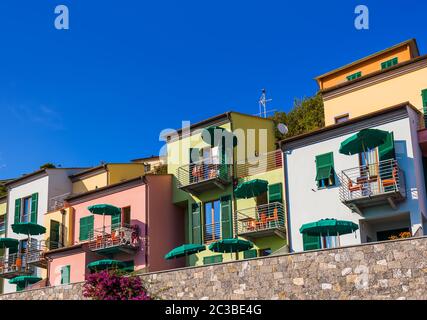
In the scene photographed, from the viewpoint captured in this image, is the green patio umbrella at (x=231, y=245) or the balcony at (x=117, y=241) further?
the balcony at (x=117, y=241)

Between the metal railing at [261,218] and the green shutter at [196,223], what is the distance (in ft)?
8.93

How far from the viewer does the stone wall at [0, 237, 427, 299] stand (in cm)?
1878

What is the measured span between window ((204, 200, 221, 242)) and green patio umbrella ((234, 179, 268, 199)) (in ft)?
10.1

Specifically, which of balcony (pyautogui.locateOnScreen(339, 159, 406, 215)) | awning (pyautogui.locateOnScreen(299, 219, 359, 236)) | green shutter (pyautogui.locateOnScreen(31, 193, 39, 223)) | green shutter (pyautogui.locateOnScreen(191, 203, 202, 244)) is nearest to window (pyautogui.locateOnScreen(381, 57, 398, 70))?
balcony (pyautogui.locateOnScreen(339, 159, 406, 215))

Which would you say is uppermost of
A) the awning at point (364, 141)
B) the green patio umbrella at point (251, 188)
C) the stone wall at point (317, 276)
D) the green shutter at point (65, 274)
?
the awning at point (364, 141)

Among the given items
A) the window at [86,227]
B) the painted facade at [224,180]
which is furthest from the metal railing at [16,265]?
the painted facade at [224,180]

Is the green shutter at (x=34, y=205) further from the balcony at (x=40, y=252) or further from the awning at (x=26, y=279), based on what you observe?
the awning at (x=26, y=279)

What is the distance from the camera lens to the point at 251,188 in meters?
31.8

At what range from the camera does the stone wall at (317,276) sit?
61.6 ft

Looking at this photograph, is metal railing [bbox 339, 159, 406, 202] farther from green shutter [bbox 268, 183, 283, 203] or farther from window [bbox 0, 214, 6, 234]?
window [bbox 0, 214, 6, 234]

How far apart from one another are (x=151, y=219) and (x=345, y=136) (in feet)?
40.2

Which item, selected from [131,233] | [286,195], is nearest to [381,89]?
[286,195]

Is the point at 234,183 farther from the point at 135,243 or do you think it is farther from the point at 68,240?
the point at 68,240
